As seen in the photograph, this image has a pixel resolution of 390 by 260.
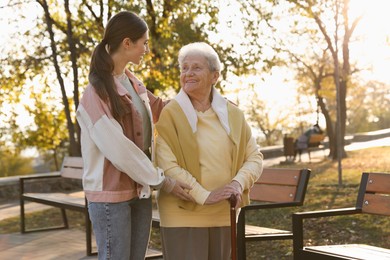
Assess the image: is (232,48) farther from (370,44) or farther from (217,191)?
(370,44)

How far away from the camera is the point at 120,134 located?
328 centimetres

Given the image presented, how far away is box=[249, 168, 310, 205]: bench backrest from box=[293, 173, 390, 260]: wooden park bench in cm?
66

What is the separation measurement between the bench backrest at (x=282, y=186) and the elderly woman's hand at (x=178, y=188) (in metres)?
2.69

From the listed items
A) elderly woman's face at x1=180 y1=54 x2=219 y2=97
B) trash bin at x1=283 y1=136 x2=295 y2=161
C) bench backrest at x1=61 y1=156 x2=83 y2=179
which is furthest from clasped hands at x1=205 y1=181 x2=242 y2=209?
trash bin at x1=283 y1=136 x2=295 y2=161

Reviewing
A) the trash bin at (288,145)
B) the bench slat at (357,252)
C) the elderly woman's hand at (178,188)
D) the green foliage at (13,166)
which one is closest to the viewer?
the elderly woman's hand at (178,188)

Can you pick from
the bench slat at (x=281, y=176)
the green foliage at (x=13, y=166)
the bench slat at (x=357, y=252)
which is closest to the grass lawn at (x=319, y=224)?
the bench slat at (x=281, y=176)

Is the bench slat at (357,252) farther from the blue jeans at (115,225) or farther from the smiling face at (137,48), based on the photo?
the smiling face at (137,48)

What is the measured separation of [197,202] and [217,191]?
0.37ft

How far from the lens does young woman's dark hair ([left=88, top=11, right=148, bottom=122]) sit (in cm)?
336

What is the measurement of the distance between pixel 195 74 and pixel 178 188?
0.58m

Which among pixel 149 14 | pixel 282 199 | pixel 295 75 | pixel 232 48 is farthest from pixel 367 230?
pixel 295 75

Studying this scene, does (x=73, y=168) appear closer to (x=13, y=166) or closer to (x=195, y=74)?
(x=195, y=74)

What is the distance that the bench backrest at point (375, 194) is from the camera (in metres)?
5.29

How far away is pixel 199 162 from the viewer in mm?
3566
